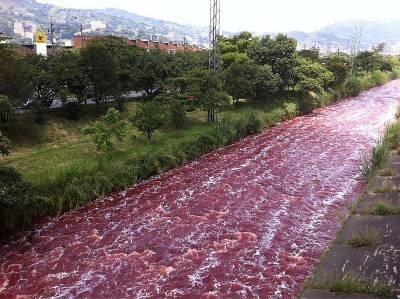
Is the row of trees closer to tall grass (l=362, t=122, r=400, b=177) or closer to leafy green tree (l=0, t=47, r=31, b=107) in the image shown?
leafy green tree (l=0, t=47, r=31, b=107)

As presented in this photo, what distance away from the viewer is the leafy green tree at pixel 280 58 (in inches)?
1715

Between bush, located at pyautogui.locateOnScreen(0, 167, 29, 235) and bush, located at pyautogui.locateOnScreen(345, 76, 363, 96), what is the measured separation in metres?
49.8

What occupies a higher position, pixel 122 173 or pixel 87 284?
pixel 122 173

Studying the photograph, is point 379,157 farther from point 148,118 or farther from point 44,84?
point 44,84

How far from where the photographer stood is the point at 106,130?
23.9m

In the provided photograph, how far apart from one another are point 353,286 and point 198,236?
6954mm

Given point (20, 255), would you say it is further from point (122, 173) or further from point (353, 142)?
point (353, 142)

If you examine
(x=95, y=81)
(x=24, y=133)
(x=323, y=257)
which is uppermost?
(x=95, y=81)

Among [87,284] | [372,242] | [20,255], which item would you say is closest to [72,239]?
[20,255]

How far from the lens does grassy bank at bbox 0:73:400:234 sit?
18.9 metres

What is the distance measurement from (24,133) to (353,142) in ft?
77.6

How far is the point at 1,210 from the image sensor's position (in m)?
16.4

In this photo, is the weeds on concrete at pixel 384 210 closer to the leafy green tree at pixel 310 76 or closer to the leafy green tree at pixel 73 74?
the leafy green tree at pixel 73 74

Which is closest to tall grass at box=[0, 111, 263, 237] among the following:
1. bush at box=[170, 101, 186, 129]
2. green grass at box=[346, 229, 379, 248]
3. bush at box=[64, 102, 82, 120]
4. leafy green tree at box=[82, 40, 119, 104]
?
bush at box=[170, 101, 186, 129]
